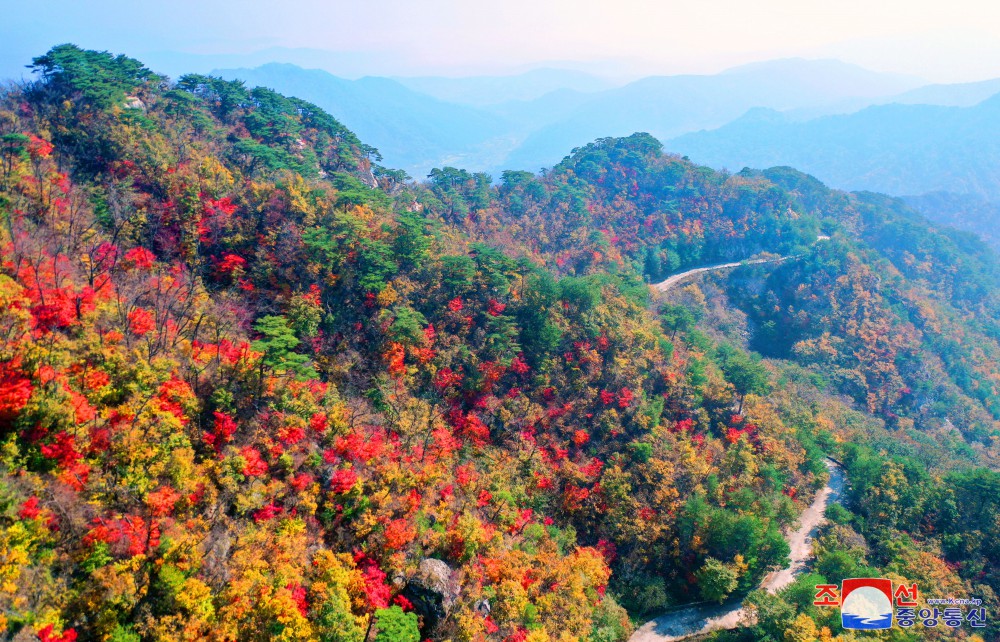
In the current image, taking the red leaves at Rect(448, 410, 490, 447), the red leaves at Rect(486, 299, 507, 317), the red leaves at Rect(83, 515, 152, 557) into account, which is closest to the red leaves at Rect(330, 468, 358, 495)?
the red leaves at Rect(83, 515, 152, 557)

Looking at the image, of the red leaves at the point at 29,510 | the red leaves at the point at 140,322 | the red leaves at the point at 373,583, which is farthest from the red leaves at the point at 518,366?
the red leaves at the point at 29,510

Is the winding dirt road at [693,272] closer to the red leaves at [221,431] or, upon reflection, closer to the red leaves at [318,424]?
the red leaves at [318,424]

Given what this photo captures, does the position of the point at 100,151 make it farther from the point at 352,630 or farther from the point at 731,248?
the point at 731,248

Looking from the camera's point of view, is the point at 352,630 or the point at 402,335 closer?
the point at 352,630

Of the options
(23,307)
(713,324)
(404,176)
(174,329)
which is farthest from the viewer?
(713,324)

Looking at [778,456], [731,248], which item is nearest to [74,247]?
[778,456]
